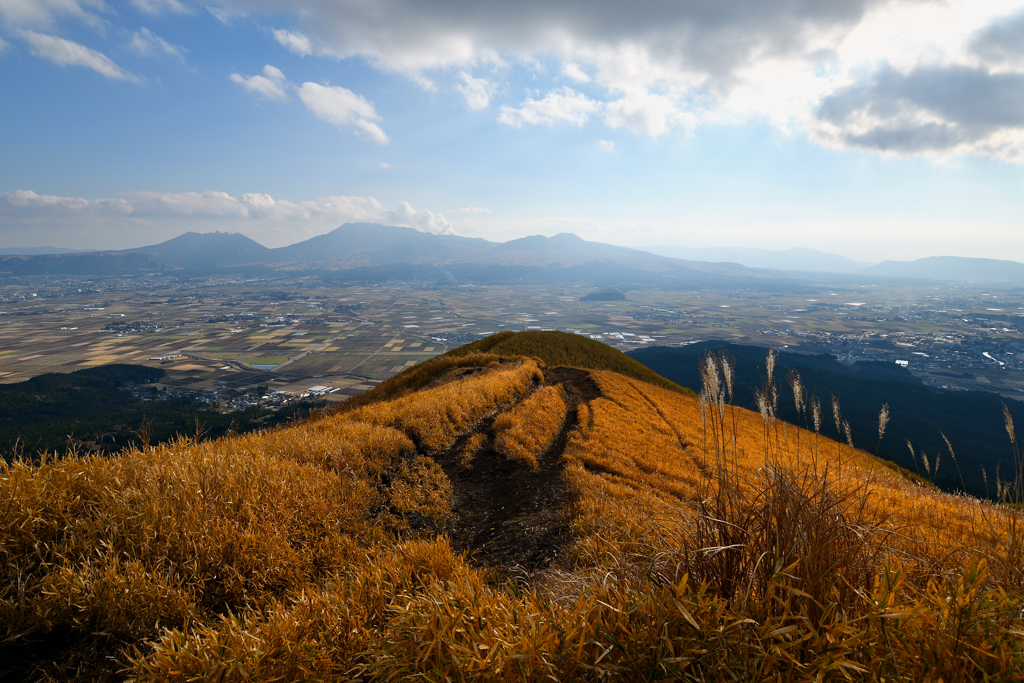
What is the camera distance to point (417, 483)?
24.3 feet

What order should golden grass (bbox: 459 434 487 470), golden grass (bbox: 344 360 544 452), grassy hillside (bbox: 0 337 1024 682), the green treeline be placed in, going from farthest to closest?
the green treeline
golden grass (bbox: 344 360 544 452)
golden grass (bbox: 459 434 487 470)
grassy hillside (bbox: 0 337 1024 682)

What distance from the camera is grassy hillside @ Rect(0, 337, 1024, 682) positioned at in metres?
2.08

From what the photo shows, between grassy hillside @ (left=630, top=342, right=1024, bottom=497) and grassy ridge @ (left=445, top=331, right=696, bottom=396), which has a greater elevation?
grassy ridge @ (left=445, top=331, right=696, bottom=396)

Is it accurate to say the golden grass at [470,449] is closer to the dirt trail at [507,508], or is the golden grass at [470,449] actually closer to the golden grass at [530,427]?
the dirt trail at [507,508]

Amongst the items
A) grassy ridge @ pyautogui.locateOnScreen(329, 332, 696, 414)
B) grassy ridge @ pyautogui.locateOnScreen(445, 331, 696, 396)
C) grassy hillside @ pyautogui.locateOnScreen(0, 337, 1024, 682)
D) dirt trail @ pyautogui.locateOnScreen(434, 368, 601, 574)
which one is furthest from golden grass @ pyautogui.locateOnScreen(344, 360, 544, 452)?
grassy ridge @ pyautogui.locateOnScreen(445, 331, 696, 396)

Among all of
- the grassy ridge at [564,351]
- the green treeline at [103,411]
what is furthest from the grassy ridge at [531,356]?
the green treeline at [103,411]

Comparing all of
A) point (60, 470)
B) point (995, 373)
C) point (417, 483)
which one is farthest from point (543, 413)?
point (995, 373)

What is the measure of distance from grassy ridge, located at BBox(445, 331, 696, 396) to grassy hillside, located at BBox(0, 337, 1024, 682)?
20.5 meters

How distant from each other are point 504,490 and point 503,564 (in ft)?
8.81

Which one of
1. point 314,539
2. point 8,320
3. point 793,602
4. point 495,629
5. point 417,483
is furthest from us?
point 8,320

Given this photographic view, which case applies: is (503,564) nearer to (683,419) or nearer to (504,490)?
(504,490)

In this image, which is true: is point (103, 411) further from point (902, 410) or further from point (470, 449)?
point (902, 410)

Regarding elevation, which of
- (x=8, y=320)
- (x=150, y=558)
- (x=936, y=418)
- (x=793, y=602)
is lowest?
(x=936, y=418)

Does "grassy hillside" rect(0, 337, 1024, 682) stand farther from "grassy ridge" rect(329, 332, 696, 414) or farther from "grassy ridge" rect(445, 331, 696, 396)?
"grassy ridge" rect(445, 331, 696, 396)
